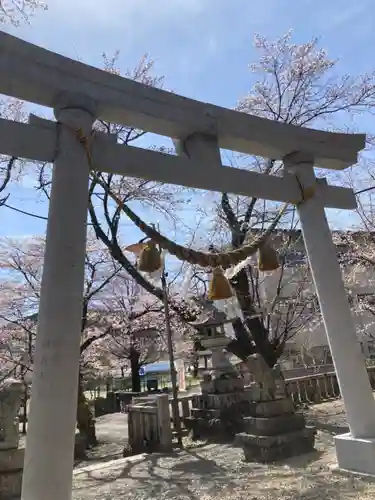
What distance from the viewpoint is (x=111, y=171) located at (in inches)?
139

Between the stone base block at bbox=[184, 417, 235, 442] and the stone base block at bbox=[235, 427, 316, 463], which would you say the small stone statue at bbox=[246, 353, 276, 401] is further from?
the stone base block at bbox=[184, 417, 235, 442]

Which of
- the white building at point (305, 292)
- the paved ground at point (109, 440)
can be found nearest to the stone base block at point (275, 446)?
the white building at point (305, 292)

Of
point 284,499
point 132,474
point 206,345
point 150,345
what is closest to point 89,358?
point 150,345

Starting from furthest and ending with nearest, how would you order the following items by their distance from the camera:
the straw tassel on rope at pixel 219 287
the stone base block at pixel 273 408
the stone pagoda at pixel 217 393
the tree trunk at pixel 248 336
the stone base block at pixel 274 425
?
the tree trunk at pixel 248 336
the stone pagoda at pixel 217 393
the stone base block at pixel 273 408
the stone base block at pixel 274 425
the straw tassel on rope at pixel 219 287

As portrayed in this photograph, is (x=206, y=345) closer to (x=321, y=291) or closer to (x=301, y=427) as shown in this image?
(x=301, y=427)

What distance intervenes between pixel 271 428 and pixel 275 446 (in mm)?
259

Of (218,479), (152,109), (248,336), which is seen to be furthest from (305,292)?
(152,109)

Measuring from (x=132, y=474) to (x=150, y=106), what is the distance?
4.95 meters

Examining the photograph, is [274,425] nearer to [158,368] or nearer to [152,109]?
[152,109]

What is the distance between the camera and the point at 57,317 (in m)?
2.92

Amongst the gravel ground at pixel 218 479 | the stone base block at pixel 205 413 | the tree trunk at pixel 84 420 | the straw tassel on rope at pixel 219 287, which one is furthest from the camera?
the tree trunk at pixel 84 420

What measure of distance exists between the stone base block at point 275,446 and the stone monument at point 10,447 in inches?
124

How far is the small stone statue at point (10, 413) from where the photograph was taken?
5.04 meters

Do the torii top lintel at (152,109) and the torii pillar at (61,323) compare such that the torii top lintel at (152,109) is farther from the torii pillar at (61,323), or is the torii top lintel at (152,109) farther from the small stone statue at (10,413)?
the small stone statue at (10,413)
